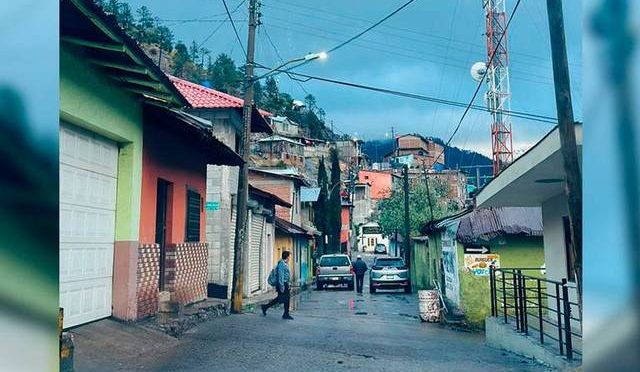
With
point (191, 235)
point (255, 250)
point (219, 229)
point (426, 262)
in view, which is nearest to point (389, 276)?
point (426, 262)

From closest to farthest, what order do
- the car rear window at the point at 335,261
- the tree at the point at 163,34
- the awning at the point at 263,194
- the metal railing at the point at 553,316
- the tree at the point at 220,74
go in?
the metal railing at the point at 553,316, the tree at the point at 163,34, the awning at the point at 263,194, the tree at the point at 220,74, the car rear window at the point at 335,261

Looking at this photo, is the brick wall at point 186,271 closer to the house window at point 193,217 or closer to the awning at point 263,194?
the house window at point 193,217

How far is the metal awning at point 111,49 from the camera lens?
214 inches

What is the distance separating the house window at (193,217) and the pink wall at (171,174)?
197 mm

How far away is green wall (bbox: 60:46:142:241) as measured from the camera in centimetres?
654

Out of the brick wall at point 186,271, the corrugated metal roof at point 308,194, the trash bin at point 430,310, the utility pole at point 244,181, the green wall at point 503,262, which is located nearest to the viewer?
the brick wall at point 186,271

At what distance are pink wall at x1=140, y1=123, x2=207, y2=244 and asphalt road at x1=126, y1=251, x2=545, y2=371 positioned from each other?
6.51ft

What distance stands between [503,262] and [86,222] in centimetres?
1161

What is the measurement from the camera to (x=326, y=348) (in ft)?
30.6

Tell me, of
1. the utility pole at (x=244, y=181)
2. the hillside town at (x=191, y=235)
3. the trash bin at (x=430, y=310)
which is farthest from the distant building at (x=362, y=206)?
the utility pole at (x=244, y=181)

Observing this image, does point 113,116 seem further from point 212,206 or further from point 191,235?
point 212,206

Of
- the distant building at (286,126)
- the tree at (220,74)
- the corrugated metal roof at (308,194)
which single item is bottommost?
the corrugated metal roof at (308,194)

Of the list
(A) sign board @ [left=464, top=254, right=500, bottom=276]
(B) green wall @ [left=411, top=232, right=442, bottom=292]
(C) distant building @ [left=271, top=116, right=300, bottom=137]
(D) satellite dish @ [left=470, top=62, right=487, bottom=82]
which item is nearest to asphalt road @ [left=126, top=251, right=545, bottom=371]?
(A) sign board @ [left=464, top=254, right=500, bottom=276]

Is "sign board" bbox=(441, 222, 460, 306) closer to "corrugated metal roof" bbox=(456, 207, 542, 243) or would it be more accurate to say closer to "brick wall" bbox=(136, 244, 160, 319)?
"corrugated metal roof" bbox=(456, 207, 542, 243)
